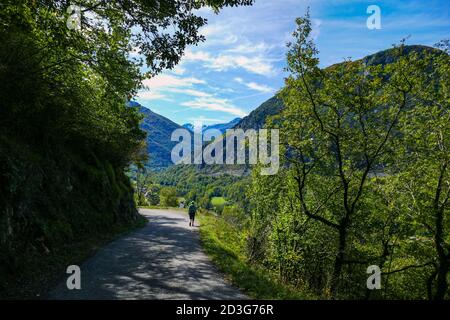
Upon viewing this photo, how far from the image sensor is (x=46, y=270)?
9328mm

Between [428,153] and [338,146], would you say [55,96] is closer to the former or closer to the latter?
[338,146]

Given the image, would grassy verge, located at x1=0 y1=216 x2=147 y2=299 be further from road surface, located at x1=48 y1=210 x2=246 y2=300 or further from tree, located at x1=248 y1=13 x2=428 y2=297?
tree, located at x1=248 y1=13 x2=428 y2=297

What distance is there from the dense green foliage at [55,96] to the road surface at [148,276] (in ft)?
4.53

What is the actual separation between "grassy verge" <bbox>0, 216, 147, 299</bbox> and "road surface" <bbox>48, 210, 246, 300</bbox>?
35 centimetres

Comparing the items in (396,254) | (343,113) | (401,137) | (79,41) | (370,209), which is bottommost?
(396,254)

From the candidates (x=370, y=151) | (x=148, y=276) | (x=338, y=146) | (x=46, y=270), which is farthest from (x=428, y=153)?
(x=46, y=270)

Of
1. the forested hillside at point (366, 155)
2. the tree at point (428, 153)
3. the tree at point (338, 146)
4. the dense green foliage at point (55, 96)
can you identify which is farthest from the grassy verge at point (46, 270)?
the tree at point (428, 153)

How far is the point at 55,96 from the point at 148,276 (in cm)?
773

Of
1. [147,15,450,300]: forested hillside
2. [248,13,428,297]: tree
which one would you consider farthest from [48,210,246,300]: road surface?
[248,13,428,297]: tree

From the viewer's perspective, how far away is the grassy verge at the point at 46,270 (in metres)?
7.64
